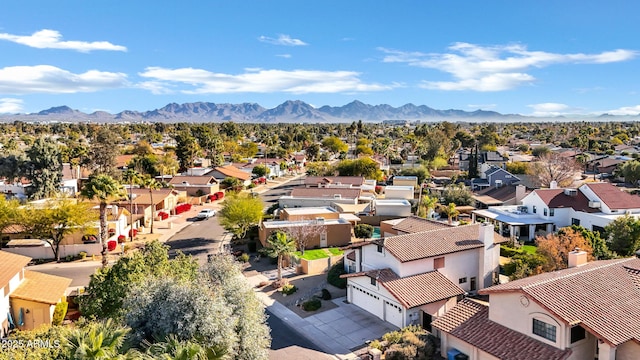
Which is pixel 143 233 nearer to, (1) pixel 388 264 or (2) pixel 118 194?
(2) pixel 118 194

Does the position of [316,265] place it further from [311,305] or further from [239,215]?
[239,215]

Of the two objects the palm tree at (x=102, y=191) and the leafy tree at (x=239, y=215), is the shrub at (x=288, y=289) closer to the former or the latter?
the leafy tree at (x=239, y=215)

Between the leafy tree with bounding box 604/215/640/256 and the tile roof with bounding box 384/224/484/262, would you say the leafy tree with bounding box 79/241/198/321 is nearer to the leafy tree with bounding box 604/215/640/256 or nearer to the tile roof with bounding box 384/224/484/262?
the tile roof with bounding box 384/224/484/262

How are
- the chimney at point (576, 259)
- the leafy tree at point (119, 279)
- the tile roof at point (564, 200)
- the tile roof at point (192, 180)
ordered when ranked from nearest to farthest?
the leafy tree at point (119, 279), the chimney at point (576, 259), the tile roof at point (564, 200), the tile roof at point (192, 180)

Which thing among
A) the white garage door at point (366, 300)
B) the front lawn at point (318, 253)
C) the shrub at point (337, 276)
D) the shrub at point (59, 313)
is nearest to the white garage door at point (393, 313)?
the white garage door at point (366, 300)

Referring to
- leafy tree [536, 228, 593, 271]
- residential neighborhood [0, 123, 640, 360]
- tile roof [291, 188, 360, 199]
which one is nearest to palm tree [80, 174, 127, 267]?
residential neighborhood [0, 123, 640, 360]
